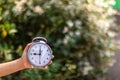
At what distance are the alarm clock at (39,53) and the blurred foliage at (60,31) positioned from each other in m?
1.93

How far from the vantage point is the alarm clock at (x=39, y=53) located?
219 cm

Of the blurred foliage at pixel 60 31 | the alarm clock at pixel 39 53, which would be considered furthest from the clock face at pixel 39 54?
the blurred foliage at pixel 60 31

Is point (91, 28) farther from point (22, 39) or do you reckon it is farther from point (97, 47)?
point (22, 39)

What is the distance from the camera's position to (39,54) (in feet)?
7.32

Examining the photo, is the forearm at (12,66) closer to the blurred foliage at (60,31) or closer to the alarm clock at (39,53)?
the alarm clock at (39,53)

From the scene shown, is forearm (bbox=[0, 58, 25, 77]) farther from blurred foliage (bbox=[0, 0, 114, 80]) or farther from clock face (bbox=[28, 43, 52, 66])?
blurred foliage (bbox=[0, 0, 114, 80])

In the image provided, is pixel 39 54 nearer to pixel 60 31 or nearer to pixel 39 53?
pixel 39 53

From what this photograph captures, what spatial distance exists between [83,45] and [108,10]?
53cm

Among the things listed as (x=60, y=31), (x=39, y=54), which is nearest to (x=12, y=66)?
(x=39, y=54)

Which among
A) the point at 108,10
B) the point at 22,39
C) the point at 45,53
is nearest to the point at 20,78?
the point at 22,39

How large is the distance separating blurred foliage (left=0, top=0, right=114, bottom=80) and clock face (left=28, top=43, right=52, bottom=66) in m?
1.93

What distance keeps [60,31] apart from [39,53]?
221 cm

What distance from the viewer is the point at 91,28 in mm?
4512

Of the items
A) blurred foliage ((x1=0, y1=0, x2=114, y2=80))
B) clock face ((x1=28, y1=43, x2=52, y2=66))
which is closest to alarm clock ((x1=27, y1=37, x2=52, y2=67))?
clock face ((x1=28, y1=43, x2=52, y2=66))
